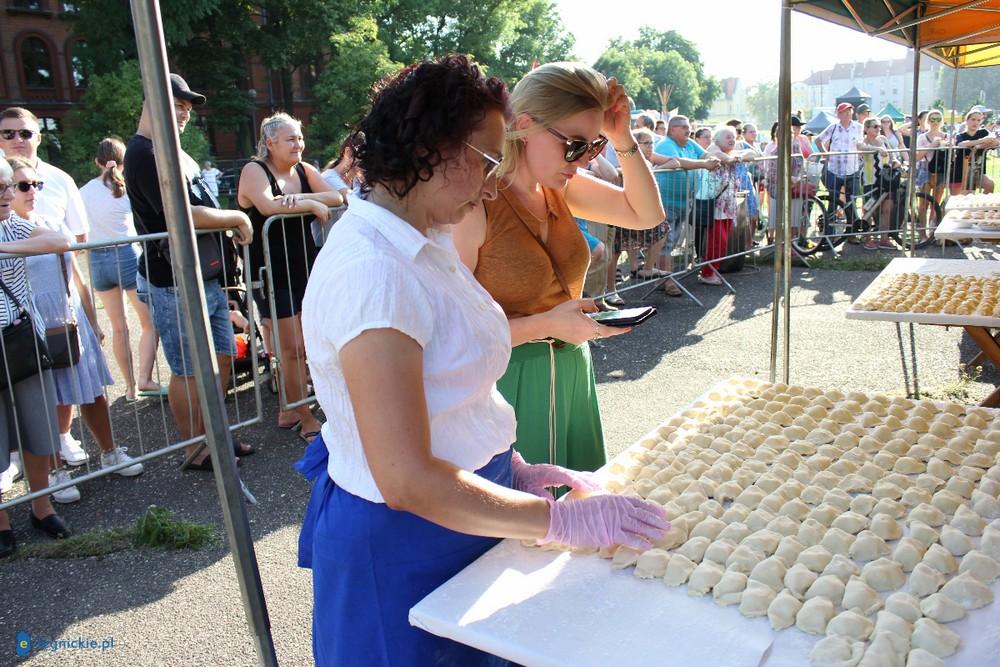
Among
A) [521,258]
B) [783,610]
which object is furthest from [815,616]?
[521,258]

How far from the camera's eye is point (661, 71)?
88.5 meters

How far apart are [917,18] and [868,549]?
165 inches

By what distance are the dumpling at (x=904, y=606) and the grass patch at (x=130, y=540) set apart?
3.02 m

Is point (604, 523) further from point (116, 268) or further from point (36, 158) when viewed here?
point (116, 268)

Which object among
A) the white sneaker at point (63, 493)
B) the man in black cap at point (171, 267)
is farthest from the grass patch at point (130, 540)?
the man in black cap at point (171, 267)

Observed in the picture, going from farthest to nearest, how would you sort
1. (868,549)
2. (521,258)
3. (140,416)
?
(140,416) → (521,258) → (868,549)

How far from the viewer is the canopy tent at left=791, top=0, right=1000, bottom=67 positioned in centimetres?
362

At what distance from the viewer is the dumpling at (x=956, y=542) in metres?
1.54

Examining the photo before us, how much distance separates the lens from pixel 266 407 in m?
5.43

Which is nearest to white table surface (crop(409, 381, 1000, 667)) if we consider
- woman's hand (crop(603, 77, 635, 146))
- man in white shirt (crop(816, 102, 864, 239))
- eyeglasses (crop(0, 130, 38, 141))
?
woman's hand (crop(603, 77, 635, 146))

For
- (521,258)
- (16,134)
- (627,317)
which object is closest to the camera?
(627,317)

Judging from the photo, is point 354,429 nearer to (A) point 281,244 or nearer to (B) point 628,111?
(B) point 628,111

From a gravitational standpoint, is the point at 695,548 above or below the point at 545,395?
below

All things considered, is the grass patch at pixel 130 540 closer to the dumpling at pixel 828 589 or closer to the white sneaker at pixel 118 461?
the white sneaker at pixel 118 461
